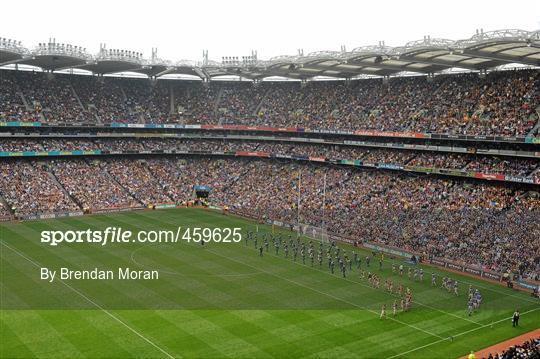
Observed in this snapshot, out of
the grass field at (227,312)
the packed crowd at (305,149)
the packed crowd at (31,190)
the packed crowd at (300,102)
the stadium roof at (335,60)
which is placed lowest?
the grass field at (227,312)

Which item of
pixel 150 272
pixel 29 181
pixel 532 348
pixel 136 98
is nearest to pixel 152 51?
pixel 136 98

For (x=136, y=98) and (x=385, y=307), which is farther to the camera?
(x=136, y=98)

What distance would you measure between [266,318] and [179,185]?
136 feet

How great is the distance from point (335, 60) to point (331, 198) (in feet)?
45.8

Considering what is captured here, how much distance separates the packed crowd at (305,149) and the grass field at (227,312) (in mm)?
14245

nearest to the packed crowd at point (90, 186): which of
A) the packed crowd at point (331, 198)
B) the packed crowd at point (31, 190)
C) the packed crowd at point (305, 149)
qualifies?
the packed crowd at point (331, 198)

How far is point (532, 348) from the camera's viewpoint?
72.7 ft

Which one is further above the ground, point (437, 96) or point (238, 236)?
point (437, 96)

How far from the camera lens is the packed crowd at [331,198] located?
134 ft

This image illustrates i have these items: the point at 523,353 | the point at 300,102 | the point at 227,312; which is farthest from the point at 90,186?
the point at 523,353

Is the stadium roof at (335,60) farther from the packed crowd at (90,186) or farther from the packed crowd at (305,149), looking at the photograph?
the packed crowd at (90,186)

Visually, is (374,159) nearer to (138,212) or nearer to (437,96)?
(437,96)

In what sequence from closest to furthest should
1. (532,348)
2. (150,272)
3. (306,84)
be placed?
(532,348) < (150,272) < (306,84)

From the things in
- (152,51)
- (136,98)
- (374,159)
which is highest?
(152,51)
